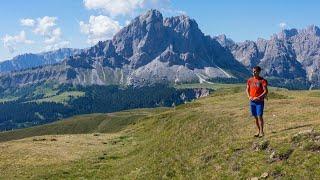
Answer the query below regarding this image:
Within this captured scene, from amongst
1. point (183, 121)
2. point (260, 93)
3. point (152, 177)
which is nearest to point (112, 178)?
point (152, 177)

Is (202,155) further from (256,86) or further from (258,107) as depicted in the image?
(256,86)

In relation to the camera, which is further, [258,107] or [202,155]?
[258,107]

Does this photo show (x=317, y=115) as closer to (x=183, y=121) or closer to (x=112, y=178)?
(x=112, y=178)

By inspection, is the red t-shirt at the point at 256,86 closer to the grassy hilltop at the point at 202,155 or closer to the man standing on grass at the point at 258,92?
the man standing on grass at the point at 258,92

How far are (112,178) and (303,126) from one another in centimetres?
1445

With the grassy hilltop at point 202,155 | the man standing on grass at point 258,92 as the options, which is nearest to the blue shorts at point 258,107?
the man standing on grass at point 258,92

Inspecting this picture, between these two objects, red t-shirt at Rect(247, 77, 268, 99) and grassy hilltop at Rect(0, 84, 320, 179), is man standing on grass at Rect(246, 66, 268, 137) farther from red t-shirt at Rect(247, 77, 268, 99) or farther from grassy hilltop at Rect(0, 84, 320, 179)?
grassy hilltop at Rect(0, 84, 320, 179)

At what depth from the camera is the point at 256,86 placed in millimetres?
32500

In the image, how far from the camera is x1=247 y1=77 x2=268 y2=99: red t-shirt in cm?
3234

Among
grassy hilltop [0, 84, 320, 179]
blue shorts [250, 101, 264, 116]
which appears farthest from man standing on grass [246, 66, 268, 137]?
grassy hilltop [0, 84, 320, 179]

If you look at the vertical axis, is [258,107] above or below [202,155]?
above

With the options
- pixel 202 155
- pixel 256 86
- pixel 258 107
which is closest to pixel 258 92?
pixel 256 86

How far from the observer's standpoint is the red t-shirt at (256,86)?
3234 cm

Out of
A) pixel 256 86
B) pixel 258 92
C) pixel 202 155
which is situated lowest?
pixel 202 155
